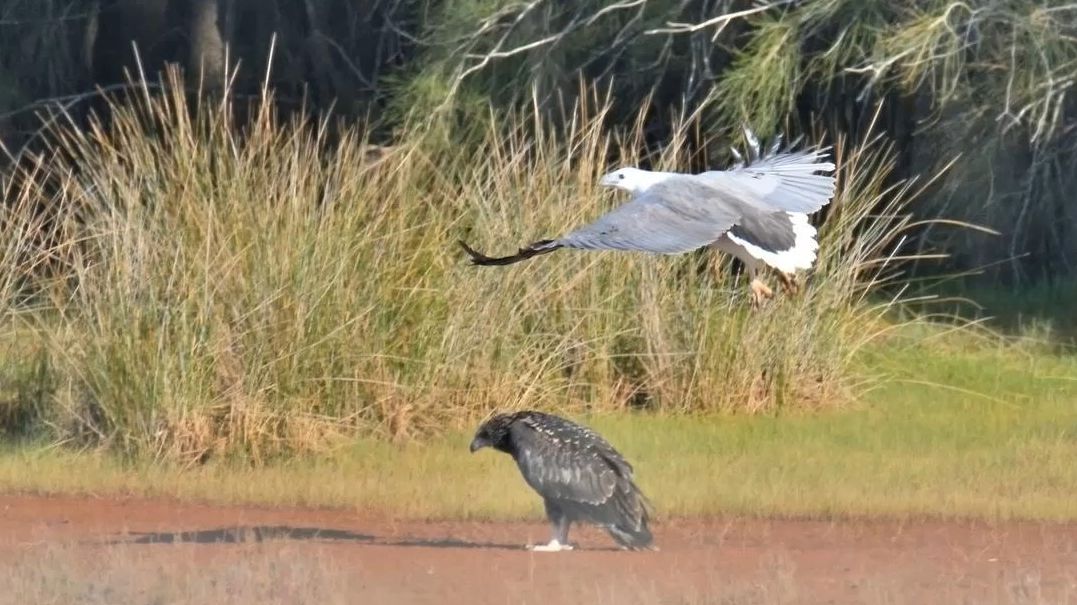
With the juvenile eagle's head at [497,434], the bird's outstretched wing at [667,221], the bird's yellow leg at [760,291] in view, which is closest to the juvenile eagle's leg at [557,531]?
the juvenile eagle's head at [497,434]

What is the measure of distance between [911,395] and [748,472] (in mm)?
2848

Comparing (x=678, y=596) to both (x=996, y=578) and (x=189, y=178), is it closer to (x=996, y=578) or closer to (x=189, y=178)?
(x=996, y=578)

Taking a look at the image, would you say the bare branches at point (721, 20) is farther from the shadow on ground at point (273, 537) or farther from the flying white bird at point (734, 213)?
the shadow on ground at point (273, 537)

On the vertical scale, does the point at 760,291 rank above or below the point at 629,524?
above

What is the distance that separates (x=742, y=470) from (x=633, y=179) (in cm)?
161

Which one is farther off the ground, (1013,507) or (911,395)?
(1013,507)

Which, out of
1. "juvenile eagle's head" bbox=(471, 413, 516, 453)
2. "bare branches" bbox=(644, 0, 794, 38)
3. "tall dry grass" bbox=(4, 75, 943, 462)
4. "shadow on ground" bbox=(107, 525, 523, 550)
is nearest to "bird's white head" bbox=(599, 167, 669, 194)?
"juvenile eagle's head" bbox=(471, 413, 516, 453)

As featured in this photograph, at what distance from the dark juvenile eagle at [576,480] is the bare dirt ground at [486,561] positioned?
0.13 m

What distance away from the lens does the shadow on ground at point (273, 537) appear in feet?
26.1

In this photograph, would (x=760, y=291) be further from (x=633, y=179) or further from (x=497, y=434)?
(x=497, y=434)

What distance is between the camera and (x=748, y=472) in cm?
946

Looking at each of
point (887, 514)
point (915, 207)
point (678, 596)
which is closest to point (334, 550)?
point (678, 596)

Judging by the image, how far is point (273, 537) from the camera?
26.7ft

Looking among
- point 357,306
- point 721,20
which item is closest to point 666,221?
point 357,306
